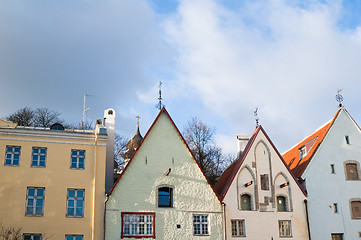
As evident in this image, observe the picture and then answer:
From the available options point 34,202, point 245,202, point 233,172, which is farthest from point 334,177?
point 34,202

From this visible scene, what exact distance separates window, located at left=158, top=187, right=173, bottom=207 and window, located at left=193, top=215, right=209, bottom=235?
6.97ft

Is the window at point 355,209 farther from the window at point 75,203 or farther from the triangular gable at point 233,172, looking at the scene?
the window at point 75,203

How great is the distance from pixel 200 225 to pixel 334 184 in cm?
1174

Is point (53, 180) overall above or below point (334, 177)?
below

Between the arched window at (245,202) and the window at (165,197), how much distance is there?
5.67 meters

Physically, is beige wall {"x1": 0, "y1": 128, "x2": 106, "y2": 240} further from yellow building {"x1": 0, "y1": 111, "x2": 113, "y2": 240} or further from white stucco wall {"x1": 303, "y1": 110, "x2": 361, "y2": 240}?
white stucco wall {"x1": 303, "y1": 110, "x2": 361, "y2": 240}

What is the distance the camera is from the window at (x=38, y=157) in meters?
29.2

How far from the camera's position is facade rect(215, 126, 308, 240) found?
3206cm

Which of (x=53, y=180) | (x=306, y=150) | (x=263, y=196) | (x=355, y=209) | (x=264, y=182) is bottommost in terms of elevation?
(x=355, y=209)

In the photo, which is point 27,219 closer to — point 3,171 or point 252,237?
point 3,171

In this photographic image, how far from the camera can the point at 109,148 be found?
32875mm

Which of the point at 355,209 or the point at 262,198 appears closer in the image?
the point at 262,198

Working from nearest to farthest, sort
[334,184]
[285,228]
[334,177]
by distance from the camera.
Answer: [285,228] → [334,184] → [334,177]

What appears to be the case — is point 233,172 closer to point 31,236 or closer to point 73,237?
point 73,237
